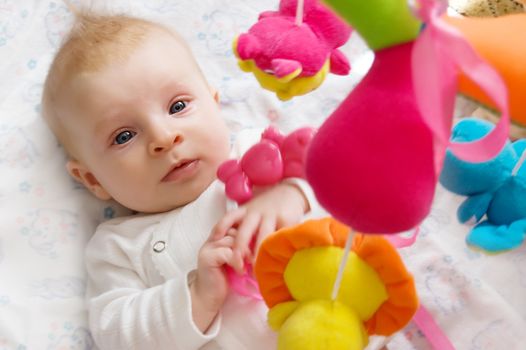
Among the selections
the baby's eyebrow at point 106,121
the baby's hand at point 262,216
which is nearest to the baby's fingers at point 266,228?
the baby's hand at point 262,216

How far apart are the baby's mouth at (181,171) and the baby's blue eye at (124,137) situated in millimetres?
77

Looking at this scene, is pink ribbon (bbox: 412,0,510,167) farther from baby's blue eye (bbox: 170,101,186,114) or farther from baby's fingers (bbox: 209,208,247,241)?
baby's blue eye (bbox: 170,101,186,114)

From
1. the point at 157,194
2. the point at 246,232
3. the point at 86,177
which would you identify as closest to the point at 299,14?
the point at 246,232

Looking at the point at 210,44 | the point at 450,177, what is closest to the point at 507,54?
the point at 450,177

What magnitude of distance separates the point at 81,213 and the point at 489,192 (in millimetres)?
682

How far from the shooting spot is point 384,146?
39 cm

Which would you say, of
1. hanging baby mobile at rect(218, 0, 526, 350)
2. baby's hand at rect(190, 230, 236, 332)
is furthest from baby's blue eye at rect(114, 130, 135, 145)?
hanging baby mobile at rect(218, 0, 526, 350)

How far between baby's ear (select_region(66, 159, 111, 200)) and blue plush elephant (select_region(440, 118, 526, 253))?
1.98ft

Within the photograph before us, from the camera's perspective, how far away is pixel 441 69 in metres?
0.37

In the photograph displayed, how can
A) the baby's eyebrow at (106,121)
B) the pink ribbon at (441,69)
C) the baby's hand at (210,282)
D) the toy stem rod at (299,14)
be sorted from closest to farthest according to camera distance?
1. the pink ribbon at (441,69)
2. the toy stem rod at (299,14)
3. the baby's hand at (210,282)
4. the baby's eyebrow at (106,121)

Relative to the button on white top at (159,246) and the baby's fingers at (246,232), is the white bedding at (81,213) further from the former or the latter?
the baby's fingers at (246,232)

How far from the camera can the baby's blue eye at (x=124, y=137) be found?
92 cm

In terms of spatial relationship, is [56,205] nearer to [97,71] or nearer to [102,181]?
[102,181]

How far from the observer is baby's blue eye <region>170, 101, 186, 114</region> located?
0.93 meters
